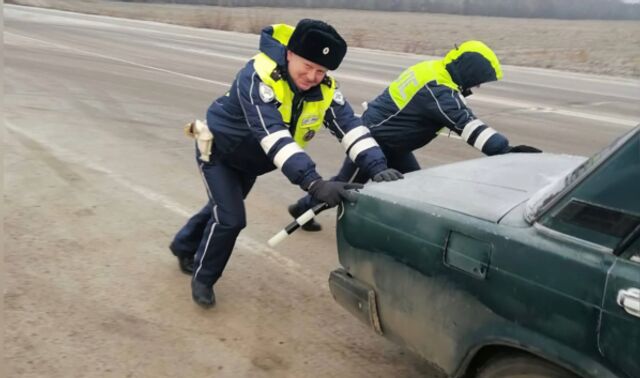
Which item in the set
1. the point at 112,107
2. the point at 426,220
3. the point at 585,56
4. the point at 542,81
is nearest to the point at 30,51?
the point at 112,107

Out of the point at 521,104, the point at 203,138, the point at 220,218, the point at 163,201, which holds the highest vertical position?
the point at 203,138

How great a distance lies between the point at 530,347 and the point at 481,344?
208 millimetres

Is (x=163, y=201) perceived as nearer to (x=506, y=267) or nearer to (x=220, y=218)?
(x=220, y=218)

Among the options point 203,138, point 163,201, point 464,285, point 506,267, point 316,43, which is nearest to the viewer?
point 506,267

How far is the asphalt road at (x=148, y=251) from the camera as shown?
3.25 m

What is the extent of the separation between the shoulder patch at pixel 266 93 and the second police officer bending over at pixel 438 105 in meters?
0.88

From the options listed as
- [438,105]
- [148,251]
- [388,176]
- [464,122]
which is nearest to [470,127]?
[464,122]

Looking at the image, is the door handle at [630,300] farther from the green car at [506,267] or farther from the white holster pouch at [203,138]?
the white holster pouch at [203,138]

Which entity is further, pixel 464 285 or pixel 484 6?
pixel 484 6

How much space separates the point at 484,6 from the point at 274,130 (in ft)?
233

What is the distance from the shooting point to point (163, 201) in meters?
5.49

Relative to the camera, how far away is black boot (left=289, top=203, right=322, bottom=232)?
16.5ft

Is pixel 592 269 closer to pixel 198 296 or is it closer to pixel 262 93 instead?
pixel 262 93

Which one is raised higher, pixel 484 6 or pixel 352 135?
pixel 352 135
